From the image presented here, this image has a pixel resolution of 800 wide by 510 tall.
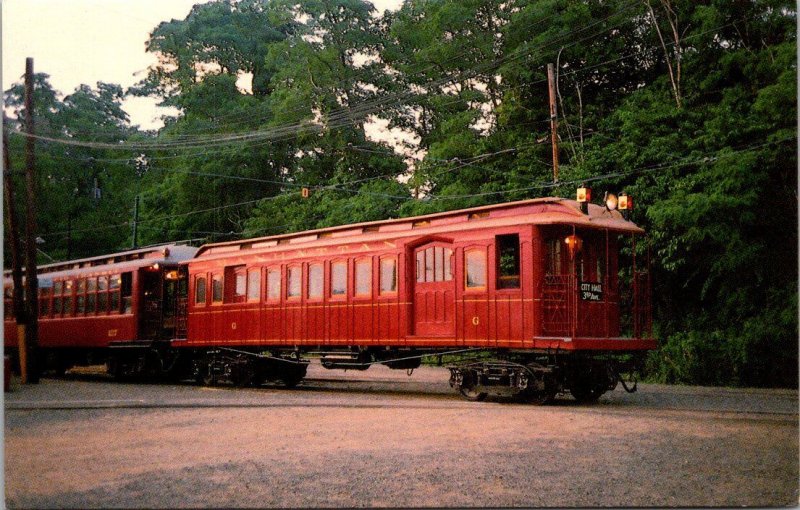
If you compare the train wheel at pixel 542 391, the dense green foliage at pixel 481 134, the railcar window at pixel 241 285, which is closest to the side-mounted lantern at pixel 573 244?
the train wheel at pixel 542 391

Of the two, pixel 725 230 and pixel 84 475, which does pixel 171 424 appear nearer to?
pixel 84 475

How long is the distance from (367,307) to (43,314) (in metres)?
12.3

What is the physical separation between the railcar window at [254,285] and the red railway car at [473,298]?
0.22ft

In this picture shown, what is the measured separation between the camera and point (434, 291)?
51.1 feet

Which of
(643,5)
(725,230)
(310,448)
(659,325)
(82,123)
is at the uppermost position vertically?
(643,5)

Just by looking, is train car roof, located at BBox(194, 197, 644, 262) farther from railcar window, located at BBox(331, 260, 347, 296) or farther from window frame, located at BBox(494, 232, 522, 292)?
railcar window, located at BBox(331, 260, 347, 296)

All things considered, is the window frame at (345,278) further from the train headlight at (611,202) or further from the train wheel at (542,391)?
the train headlight at (611,202)

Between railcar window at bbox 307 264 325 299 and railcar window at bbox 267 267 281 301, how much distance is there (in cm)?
103

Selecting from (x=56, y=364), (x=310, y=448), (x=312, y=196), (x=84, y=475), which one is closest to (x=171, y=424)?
(x=310, y=448)

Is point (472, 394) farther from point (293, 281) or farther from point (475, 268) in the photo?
point (293, 281)

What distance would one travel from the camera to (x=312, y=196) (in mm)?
23516

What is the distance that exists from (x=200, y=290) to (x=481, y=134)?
27.0 feet

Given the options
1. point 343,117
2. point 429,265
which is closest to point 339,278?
point 429,265

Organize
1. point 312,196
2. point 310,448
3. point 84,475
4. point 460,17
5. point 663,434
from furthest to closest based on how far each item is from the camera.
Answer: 1. point 312,196
2. point 460,17
3. point 663,434
4. point 310,448
5. point 84,475
